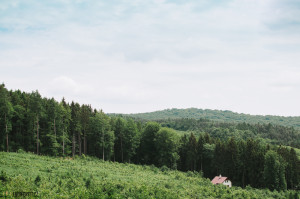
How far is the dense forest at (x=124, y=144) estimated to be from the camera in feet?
170

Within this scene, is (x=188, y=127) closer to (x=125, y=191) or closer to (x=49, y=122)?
(x=49, y=122)

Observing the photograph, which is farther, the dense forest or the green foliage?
the green foliage

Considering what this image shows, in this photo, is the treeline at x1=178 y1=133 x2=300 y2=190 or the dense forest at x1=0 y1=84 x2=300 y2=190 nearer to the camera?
the dense forest at x1=0 y1=84 x2=300 y2=190

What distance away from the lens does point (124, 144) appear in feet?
226

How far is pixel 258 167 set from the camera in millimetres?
59062

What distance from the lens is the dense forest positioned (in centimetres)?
5191

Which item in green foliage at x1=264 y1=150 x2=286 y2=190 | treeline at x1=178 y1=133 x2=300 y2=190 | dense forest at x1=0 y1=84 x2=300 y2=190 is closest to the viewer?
dense forest at x1=0 y1=84 x2=300 y2=190

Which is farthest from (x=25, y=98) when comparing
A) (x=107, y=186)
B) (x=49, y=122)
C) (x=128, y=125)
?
(x=107, y=186)

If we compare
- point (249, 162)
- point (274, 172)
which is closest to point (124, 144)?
point (249, 162)

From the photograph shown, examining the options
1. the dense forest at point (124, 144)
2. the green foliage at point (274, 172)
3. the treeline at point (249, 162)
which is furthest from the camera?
the treeline at point (249, 162)

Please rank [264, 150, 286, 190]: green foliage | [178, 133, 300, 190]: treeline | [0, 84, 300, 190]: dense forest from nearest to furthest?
[0, 84, 300, 190]: dense forest, [264, 150, 286, 190]: green foliage, [178, 133, 300, 190]: treeline

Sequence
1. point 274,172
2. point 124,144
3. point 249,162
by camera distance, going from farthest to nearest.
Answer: point 124,144, point 249,162, point 274,172

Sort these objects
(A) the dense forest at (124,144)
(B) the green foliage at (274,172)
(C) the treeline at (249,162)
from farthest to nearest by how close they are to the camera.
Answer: (C) the treeline at (249,162) → (B) the green foliage at (274,172) → (A) the dense forest at (124,144)

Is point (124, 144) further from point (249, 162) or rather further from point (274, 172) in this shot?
point (274, 172)
